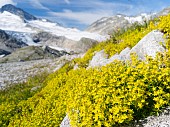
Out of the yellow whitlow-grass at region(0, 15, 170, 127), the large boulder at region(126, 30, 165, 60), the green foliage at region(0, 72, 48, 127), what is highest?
the large boulder at region(126, 30, 165, 60)

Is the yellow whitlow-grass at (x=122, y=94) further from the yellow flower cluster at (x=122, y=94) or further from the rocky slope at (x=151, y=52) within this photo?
the rocky slope at (x=151, y=52)

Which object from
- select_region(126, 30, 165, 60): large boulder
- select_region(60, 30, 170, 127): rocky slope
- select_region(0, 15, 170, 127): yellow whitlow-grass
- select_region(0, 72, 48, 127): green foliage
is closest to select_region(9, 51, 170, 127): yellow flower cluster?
select_region(0, 15, 170, 127): yellow whitlow-grass

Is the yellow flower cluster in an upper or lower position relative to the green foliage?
upper

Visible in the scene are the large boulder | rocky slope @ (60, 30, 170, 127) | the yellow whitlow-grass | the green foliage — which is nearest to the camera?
the yellow whitlow-grass

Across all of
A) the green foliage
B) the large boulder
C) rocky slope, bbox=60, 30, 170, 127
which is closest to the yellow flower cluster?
rocky slope, bbox=60, 30, 170, 127

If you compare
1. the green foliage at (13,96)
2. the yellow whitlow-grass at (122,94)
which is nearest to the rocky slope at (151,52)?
the yellow whitlow-grass at (122,94)

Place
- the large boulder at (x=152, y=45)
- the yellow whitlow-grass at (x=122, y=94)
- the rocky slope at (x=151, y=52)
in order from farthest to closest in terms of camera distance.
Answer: the large boulder at (x=152, y=45) → the rocky slope at (x=151, y=52) → the yellow whitlow-grass at (x=122, y=94)

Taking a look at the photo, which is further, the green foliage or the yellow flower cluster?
the green foliage

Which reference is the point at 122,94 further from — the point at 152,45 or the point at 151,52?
the point at 152,45

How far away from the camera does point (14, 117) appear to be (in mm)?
18172

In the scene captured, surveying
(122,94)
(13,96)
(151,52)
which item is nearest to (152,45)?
(151,52)

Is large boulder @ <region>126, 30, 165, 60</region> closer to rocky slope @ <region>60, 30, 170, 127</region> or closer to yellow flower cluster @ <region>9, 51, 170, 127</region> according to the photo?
rocky slope @ <region>60, 30, 170, 127</region>

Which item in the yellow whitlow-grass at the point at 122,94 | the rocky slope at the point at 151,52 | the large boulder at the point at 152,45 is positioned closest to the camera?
the yellow whitlow-grass at the point at 122,94

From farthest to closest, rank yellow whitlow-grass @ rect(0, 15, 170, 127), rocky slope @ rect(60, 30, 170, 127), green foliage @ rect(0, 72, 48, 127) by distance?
1. green foliage @ rect(0, 72, 48, 127)
2. rocky slope @ rect(60, 30, 170, 127)
3. yellow whitlow-grass @ rect(0, 15, 170, 127)
